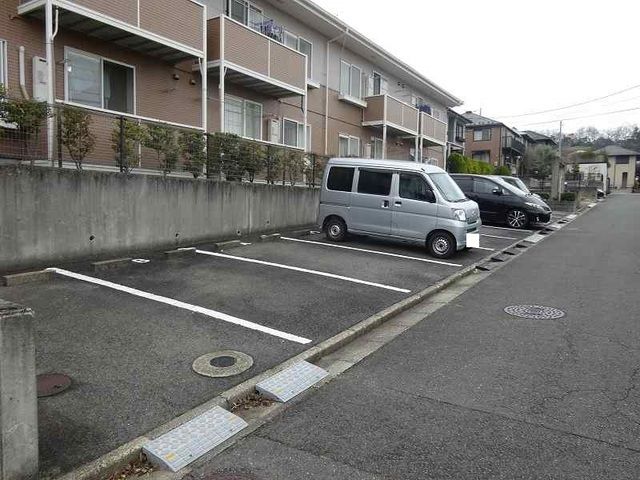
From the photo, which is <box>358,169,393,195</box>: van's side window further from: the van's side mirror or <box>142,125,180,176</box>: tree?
<box>142,125,180,176</box>: tree

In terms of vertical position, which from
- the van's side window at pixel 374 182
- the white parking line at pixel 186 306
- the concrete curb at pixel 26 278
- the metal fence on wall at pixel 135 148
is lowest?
the white parking line at pixel 186 306

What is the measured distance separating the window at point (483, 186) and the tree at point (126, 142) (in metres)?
12.3

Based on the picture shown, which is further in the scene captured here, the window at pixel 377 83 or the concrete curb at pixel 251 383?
the window at pixel 377 83

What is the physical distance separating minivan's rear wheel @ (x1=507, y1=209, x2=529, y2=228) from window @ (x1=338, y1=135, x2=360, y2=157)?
6.91 meters

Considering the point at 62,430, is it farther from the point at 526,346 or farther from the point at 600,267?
the point at 600,267

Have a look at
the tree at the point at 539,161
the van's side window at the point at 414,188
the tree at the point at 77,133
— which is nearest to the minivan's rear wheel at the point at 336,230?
the van's side window at the point at 414,188

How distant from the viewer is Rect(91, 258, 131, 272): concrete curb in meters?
7.39

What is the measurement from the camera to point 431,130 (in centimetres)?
2538

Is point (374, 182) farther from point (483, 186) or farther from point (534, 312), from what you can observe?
point (483, 186)

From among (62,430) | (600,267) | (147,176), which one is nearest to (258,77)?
(147,176)

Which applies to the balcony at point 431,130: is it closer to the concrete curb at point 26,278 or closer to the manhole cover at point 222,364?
the concrete curb at point 26,278

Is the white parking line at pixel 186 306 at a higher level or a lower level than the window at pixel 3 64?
lower

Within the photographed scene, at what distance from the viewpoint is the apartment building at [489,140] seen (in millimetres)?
50844

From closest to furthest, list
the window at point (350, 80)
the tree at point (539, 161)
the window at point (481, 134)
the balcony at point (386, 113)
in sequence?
the window at point (350, 80)
the balcony at point (386, 113)
the tree at point (539, 161)
the window at point (481, 134)
